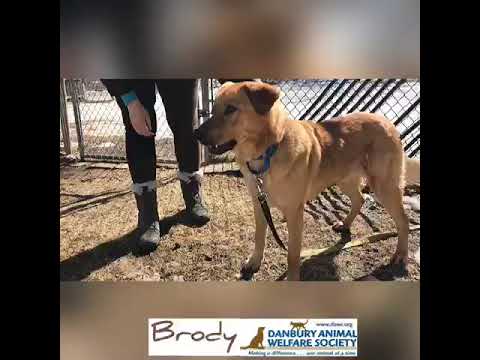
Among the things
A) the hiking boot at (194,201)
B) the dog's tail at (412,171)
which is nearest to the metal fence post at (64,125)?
the hiking boot at (194,201)

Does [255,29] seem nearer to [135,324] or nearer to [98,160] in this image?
[98,160]

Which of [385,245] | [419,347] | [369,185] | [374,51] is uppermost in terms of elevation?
[374,51]

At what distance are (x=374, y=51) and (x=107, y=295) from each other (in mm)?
1770

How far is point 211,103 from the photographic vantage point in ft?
8.93

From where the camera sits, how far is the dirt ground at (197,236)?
9.32 feet

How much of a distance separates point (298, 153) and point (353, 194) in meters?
0.37

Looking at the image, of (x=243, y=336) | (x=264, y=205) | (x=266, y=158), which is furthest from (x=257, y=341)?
(x=266, y=158)

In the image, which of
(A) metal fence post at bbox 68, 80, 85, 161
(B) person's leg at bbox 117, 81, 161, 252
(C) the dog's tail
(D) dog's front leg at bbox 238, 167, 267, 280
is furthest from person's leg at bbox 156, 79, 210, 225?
(C) the dog's tail

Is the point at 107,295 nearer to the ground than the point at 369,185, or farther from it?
nearer to the ground

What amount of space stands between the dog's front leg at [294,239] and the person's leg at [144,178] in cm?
66

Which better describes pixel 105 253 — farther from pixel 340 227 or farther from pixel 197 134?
pixel 340 227
